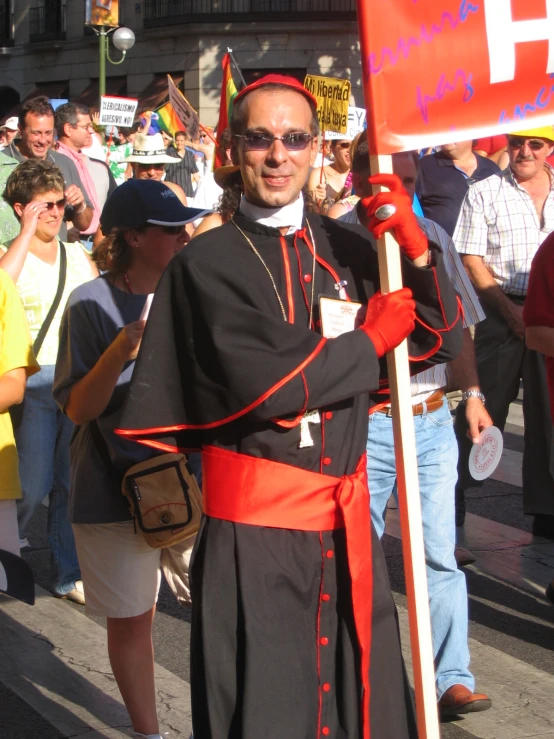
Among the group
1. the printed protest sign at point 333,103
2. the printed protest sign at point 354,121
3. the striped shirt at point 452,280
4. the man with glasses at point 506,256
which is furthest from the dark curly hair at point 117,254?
the printed protest sign at point 354,121

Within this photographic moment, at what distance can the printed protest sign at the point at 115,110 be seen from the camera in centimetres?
1603

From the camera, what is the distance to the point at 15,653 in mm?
4852

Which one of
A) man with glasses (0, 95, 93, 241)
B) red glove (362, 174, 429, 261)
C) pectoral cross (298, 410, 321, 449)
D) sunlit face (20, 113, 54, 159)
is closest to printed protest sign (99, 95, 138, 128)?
man with glasses (0, 95, 93, 241)

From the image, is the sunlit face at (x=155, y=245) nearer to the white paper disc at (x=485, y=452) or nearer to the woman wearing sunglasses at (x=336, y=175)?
the white paper disc at (x=485, y=452)

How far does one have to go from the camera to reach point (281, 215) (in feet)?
9.67

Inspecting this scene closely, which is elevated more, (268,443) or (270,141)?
(270,141)

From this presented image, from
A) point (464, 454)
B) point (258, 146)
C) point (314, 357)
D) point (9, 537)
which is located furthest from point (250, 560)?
point (464, 454)

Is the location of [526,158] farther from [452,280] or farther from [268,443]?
[268,443]

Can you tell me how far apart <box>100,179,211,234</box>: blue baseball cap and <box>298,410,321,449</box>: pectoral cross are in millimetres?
1223

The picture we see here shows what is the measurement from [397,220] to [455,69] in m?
0.51

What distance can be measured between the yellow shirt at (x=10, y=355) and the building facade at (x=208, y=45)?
27558mm

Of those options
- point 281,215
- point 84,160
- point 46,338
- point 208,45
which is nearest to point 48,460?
point 46,338

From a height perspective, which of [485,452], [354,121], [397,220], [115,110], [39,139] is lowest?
[485,452]

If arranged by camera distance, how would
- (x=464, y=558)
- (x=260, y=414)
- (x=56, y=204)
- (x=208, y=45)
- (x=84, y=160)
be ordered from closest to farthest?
(x=260, y=414), (x=56, y=204), (x=464, y=558), (x=84, y=160), (x=208, y=45)
